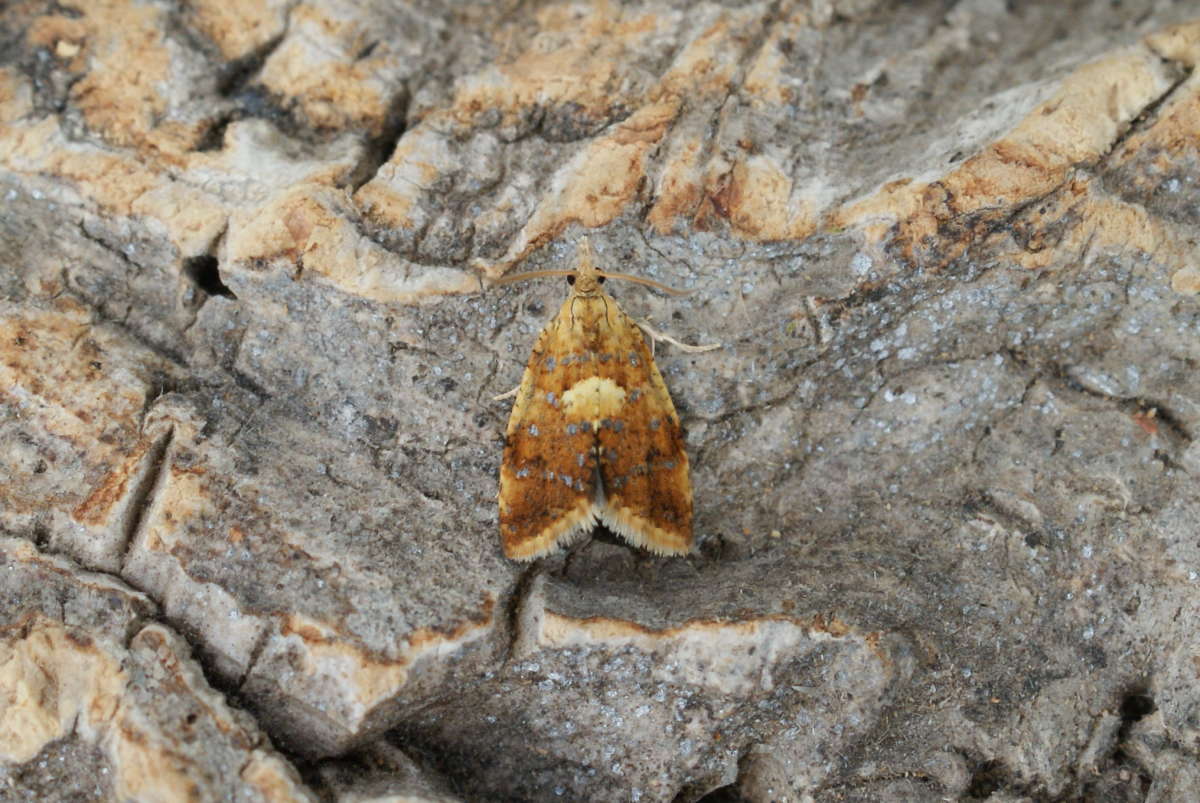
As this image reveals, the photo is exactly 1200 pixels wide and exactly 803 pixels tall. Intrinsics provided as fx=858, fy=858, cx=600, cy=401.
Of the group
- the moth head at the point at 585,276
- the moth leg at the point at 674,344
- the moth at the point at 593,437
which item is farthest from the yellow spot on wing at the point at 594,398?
the moth head at the point at 585,276

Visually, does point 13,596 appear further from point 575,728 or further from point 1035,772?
point 1035,772

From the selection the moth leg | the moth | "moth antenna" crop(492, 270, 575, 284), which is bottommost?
the moth

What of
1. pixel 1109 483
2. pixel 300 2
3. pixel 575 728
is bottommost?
pixel 575 728

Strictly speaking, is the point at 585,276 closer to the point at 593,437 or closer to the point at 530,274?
the point at 530,274

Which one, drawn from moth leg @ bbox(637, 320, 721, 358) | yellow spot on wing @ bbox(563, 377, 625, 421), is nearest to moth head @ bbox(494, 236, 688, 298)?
moth leg @ bbox(637, 320, 721, 358)

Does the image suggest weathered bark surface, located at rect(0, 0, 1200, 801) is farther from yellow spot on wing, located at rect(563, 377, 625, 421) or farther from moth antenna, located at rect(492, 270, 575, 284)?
yellow spot on wing, located at rect(563, 377, 625, 421)

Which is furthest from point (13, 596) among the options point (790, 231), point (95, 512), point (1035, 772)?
point (1035, 772)

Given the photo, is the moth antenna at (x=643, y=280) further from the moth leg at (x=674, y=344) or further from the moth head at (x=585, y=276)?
the moth leg at (x=674, y=344)
